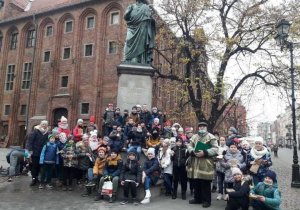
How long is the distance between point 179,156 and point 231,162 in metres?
1.40

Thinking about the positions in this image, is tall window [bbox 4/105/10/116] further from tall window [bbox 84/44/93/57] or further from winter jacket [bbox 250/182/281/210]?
winter jacket [bbox 250/182/281/210]

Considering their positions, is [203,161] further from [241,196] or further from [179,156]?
[241,196]

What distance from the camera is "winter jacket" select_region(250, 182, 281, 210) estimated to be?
5.29 metres

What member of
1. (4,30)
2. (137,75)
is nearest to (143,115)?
(137,75)

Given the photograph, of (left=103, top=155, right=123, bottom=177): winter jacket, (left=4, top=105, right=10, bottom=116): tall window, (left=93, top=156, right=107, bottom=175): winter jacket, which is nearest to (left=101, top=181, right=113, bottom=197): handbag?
(left=103, top=155, right=123, bottom=177): winter jacket

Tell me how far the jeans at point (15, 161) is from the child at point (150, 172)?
4956mm

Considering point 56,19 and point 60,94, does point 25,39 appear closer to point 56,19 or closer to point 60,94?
point 56,19

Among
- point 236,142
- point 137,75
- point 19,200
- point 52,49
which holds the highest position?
point 52,49

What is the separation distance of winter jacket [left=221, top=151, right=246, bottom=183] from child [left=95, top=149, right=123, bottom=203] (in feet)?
8.88

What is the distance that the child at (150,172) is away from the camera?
22.4 feet

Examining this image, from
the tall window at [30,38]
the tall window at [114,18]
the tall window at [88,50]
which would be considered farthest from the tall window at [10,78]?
the tall window at [114,18]

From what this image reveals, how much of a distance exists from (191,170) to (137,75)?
4291 millimetres

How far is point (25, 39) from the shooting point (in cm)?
3397

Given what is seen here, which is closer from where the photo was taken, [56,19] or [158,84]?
[158,84]
